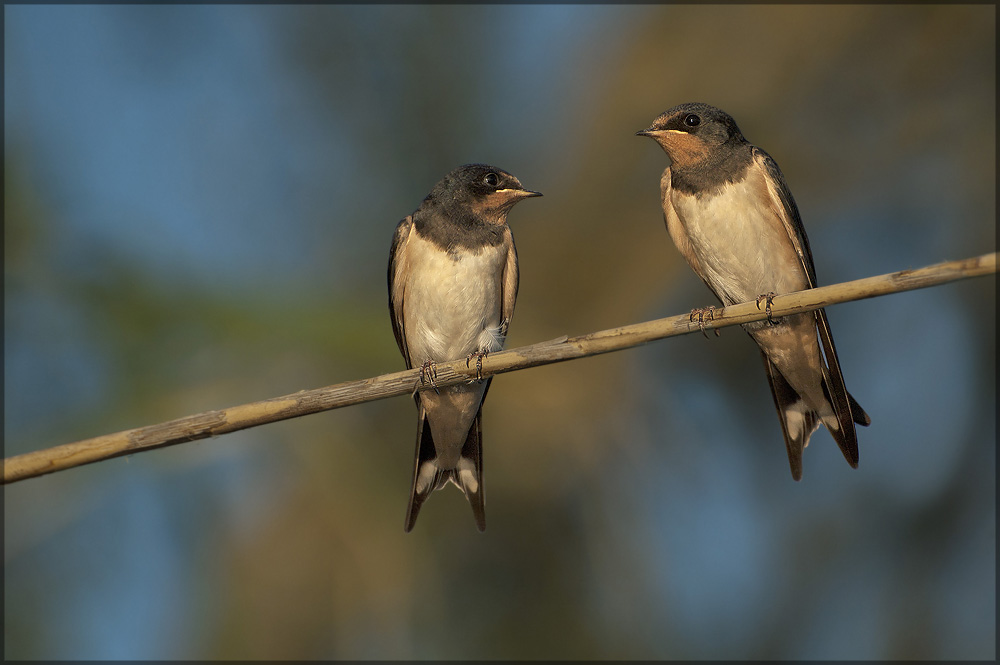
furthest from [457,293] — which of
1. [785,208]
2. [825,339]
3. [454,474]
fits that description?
[825,339]

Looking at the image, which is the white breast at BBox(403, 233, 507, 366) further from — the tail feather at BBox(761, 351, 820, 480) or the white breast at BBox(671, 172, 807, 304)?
the tail feather at BBox(761, 351, 820, 480)

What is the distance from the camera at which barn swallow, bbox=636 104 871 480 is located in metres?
4.11

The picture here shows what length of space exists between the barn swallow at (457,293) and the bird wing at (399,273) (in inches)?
0.4

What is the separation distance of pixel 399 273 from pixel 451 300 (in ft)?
1.34

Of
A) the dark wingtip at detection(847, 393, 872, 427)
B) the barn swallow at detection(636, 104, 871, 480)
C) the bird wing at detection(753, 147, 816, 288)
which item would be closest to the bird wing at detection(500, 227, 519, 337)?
the barn swallow at detection(636, 104, 871, 480)

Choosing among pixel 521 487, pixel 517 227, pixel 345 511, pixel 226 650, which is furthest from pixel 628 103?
pixel 226 650

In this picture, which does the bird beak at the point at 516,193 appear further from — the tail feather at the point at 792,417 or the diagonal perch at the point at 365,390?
the diagonal perch at the point at 365,390

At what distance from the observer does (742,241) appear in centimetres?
415

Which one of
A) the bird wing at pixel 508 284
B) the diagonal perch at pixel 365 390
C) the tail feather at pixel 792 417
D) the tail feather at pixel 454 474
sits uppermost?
A: the bird wing at pixel 508 284

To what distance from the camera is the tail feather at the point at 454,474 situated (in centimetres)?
414

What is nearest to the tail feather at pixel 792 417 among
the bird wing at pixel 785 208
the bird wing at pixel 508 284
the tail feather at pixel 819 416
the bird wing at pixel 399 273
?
the tail feather at pixel 819 416

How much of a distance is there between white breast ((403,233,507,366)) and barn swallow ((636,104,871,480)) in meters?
1.01

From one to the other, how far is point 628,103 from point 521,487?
14.1ft

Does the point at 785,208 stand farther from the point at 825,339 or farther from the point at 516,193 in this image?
the point at 516,193
